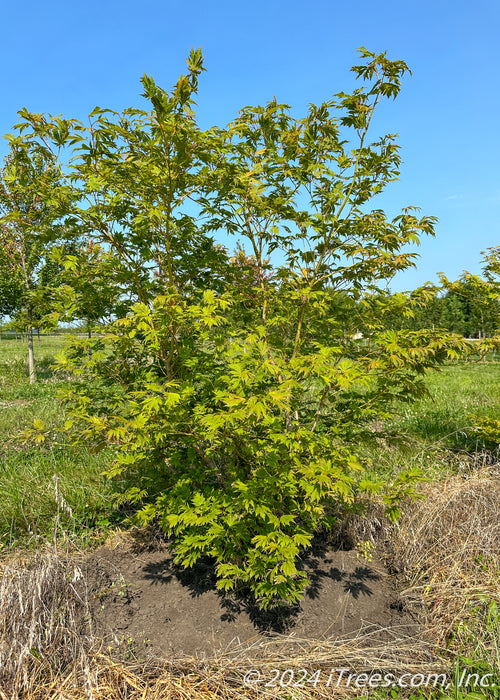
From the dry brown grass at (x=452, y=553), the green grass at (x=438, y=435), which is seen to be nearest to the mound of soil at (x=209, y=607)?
the dry brown grass at (x=452, y=553)

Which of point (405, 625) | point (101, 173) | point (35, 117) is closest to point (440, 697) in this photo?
point (405, 625)

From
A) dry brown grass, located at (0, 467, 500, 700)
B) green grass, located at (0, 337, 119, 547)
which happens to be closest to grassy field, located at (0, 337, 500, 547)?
green grass, located at (0, 337, 119, 547)

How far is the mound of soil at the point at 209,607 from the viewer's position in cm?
272

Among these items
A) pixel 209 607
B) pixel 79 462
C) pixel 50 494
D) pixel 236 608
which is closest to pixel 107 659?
pixel 209 607

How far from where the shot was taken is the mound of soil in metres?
2.72

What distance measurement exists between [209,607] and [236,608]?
0.62 feet

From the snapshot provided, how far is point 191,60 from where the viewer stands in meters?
2.51

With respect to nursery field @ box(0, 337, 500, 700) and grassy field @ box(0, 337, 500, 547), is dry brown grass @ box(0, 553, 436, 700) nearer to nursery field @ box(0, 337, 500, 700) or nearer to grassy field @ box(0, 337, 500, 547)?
nursery field @ box(0, 337, 500, 700)

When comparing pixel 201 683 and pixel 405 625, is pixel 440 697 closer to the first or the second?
pixel 405 625

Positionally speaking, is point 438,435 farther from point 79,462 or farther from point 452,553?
point 79,462

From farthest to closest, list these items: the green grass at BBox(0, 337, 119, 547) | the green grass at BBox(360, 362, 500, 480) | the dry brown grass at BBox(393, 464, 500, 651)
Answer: the green grass at BBox(360, 362, 500, 480) < the green grass at BBox(0, 337, 119, 547) < the dry brown grass at BBox(393, 464, 500, 651)

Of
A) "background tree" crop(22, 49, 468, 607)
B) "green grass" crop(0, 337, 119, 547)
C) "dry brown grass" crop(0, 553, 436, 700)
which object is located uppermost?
"background tree" crop(22, 49, 468, 607)

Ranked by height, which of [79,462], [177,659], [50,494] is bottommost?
[177,659]

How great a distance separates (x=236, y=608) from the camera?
9.65 ft
